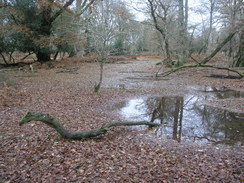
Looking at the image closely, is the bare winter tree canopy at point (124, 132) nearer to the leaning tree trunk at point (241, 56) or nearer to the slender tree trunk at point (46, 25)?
the leaning tree trunk at point (241, 56)

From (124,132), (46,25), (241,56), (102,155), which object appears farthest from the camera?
(46,25)

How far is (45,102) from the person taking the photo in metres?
10.3

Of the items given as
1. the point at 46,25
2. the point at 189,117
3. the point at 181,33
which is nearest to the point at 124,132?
the point at 189,117

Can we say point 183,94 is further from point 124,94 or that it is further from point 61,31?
point 61,31

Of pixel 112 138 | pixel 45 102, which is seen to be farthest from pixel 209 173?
pixel 45 102

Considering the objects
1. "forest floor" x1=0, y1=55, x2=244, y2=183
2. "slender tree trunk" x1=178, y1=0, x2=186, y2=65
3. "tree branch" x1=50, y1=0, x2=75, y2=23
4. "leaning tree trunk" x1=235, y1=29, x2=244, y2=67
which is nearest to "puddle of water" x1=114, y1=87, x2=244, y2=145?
"forest floor" x1=0, y1=55, x2=244, y2=183

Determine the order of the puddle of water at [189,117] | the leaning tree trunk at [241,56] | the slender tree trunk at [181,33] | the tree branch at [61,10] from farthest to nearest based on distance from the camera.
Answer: the slender tree trunk at [181,33] < the tree branch at [61,10] < the leaning tree trunk at [241,56] < the puddle of water at [189,117]

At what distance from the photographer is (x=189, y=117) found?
8789 millimetres

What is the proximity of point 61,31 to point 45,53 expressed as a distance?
3859 millimetres

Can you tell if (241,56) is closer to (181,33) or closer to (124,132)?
(181,33)

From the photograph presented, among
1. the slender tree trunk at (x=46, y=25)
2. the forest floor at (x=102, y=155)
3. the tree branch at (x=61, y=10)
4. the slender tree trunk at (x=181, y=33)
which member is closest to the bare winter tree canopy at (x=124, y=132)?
the forest floor at (x=102, y=155)

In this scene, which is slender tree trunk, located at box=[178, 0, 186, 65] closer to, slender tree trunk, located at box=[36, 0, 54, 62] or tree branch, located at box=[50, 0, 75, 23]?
tree branch, located at box=[50, 0, 75, 23]

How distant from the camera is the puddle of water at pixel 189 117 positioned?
685 centimetres

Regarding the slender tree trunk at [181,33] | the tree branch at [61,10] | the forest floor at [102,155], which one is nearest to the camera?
the forest floor at [102,155]
